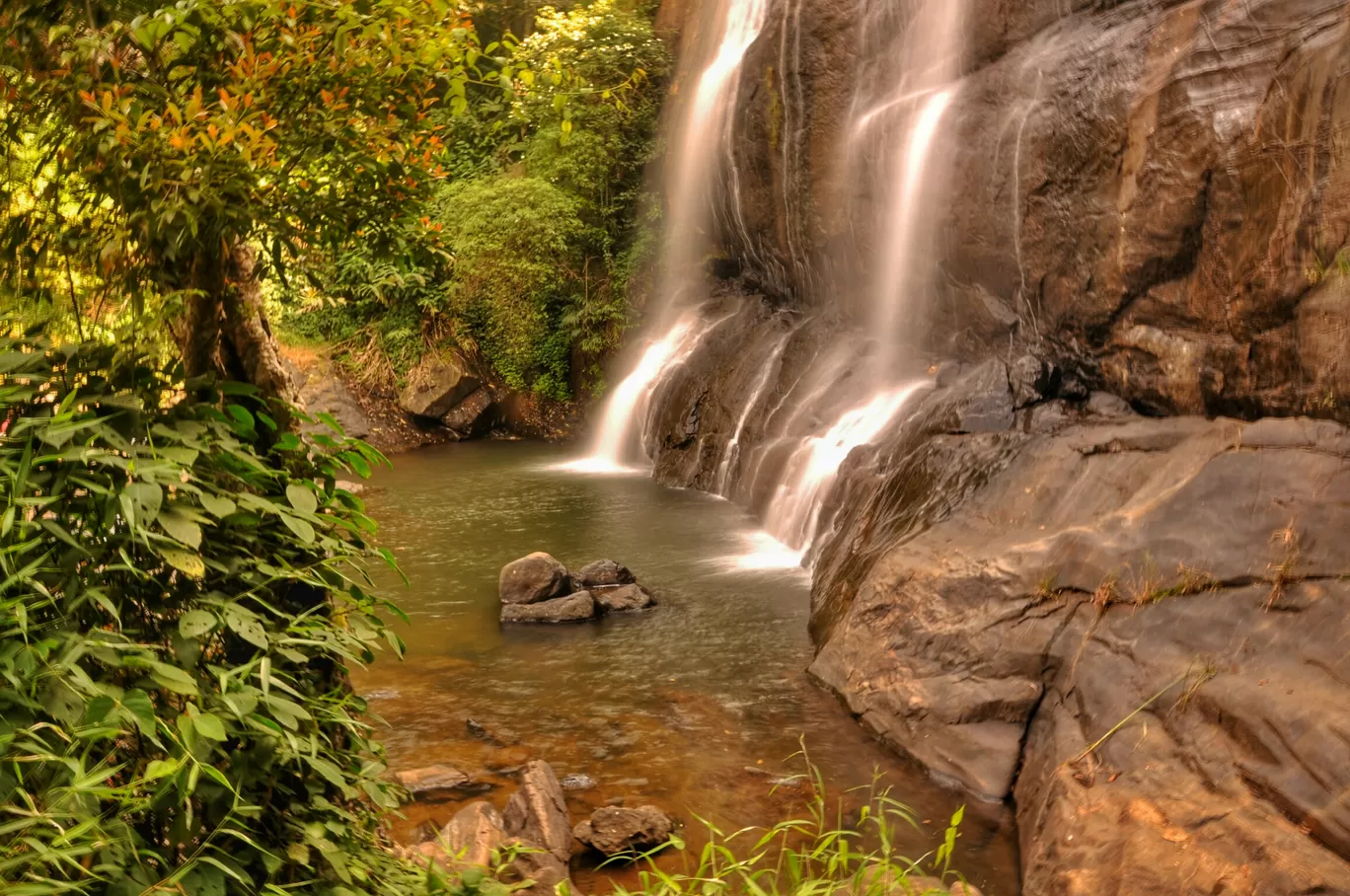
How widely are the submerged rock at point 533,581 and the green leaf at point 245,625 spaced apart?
218 inches

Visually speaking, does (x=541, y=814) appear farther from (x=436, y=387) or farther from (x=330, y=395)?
(x=330, y=395)

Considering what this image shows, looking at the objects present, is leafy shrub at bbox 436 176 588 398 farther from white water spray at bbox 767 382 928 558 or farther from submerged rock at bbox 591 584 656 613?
submerged rock at bbox 591 584 656 613

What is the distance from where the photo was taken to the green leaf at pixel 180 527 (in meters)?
2.32

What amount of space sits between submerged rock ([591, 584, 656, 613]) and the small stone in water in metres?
2.57

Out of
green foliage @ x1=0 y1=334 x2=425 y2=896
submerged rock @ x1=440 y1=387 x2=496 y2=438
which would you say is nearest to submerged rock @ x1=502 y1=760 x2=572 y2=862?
green foliage @ x1=0 y1=334 x2=425 y2=896

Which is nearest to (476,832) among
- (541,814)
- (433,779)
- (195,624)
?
(541,814)

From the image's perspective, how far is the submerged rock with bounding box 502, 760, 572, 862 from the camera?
4.52 m

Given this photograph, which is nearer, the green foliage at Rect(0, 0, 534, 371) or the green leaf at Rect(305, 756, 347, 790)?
the green leaf at Rect(305, 756, 347, 790)

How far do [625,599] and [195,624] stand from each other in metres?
5.71

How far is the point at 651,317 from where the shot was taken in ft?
50.7

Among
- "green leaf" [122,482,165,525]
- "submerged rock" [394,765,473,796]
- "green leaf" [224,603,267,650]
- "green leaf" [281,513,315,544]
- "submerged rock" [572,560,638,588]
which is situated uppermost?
"green leaf" [122,482,165,525]

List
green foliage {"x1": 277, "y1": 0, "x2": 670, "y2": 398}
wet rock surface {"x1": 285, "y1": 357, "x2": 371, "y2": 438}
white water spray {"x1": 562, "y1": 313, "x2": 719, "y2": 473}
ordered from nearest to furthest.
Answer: white water spray {"x1": 562, "y1": 313, "x2": 719, "y2": 473} → wet rock surface {"x1": 285, "y1": 357, "x2": 371, "y2": 438} → green foliage {"x1": 277, "y1": 0, "x2": 670, "y2": 398}

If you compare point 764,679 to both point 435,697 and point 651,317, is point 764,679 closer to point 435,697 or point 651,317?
point 435,697

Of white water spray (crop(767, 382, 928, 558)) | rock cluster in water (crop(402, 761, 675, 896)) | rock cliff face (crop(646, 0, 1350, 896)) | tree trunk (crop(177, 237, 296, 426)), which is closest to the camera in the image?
tree trunk (crop(177, 237, 296, 426))
